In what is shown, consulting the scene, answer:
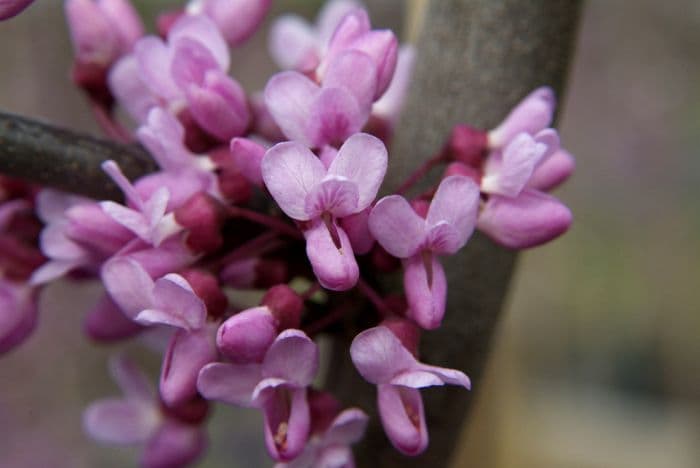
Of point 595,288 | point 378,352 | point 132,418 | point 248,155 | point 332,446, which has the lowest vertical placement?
point 595,288

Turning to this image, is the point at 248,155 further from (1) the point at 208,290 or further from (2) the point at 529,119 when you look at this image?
(2) the point at 529,119

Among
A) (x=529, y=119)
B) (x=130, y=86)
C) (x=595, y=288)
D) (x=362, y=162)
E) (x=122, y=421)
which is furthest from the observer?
(x=595, y=288)

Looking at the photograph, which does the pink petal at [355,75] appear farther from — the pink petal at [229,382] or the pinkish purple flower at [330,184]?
the pink petal at [229,382]

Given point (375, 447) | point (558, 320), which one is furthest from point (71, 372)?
point (375, 447)

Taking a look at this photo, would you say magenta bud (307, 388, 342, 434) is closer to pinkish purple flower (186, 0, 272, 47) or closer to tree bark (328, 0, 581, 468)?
tree bark (328, 0, 581, 468)

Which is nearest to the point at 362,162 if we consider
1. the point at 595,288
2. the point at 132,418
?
the point at 132,418

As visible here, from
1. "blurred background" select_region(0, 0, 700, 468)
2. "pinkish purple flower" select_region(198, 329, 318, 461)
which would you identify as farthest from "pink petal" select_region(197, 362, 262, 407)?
"blurred background" select_region(0, 0, 700, 468)

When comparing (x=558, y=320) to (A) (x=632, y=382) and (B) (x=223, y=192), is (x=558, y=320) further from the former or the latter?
(B) (x=223, y=192)
